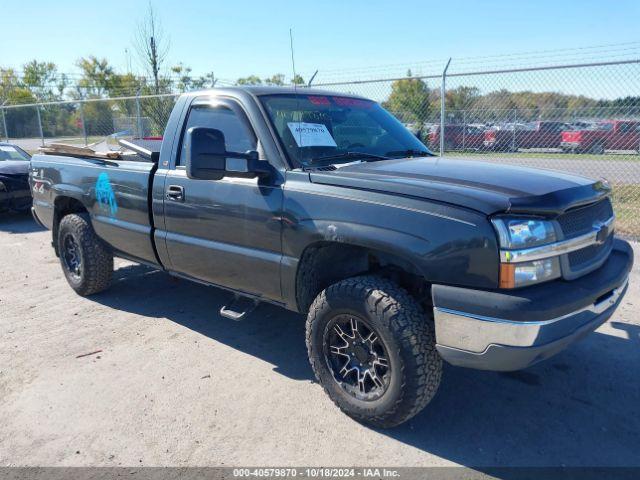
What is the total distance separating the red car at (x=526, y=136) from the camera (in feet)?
33.3

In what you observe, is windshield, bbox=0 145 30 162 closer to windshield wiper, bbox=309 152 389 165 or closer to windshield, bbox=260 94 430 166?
windshield, bbox=260 94 430 166

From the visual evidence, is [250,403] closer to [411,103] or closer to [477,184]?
[477,184]

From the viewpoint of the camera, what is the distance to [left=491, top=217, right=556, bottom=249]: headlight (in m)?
2.43

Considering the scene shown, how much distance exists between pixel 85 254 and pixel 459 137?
8053mm

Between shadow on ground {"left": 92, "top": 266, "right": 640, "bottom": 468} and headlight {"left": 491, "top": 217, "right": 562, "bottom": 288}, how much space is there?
974mm

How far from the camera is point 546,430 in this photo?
9.66ft

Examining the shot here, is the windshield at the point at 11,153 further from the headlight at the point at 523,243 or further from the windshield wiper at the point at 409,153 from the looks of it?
the headlight at the point at 523,243

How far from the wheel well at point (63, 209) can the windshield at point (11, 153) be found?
5.78 m

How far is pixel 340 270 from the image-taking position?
337cm

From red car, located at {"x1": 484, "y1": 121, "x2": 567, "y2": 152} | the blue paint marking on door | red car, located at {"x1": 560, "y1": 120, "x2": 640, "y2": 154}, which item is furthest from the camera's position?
red car, located at {"x1": 484, "y1": 121, "x2": 567, "y2": 152}

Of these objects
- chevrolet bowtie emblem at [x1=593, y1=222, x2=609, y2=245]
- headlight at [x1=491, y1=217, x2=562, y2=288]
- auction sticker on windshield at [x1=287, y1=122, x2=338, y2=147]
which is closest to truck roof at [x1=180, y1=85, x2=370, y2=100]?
auction sticker on windshield at [x1=287, y1=122, x2=338, y2=147]

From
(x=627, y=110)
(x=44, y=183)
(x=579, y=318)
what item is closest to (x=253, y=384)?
(x=579, y=318)

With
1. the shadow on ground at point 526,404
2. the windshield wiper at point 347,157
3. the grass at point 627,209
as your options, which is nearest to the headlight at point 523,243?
the shadow on ground at point 526,404

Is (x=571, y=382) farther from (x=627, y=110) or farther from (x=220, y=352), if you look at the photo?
(x=627, y=110)
